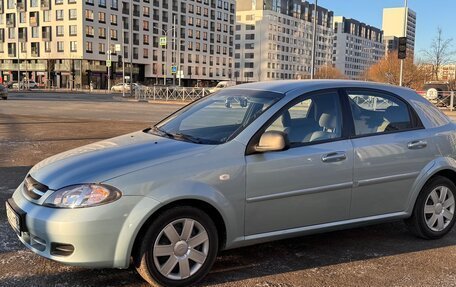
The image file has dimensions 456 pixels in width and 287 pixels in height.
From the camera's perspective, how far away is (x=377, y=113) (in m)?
5.05

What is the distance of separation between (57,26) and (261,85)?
83554 mm

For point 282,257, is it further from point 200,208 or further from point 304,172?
point 200,208

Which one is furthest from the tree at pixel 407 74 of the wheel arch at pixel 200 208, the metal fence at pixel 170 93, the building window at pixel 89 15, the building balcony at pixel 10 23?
the building balcony at pixel 10 23

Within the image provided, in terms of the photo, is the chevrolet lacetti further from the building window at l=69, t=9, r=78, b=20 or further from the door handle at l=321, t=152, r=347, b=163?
the building window at l=69, t=9, r=78, b=20

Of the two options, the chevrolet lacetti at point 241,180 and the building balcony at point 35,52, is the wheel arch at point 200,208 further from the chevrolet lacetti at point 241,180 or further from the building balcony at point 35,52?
the building balcony at point 35,52

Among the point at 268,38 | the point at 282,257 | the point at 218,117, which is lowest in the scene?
the point at 282,257

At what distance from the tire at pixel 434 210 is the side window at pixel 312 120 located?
1.26 m

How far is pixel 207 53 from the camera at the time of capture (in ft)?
357

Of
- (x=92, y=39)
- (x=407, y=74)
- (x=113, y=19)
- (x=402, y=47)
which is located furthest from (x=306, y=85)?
(x=113, y=19)

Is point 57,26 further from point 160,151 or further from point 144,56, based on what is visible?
point 160,151

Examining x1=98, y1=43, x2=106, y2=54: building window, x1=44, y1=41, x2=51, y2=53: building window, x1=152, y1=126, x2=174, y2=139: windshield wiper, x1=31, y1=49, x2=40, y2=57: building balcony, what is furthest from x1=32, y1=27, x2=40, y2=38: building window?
x1=152, y1=126, x2=174, y2=139: windshield wiper

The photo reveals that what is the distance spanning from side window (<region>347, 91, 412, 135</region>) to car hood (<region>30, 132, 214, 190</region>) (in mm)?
1629

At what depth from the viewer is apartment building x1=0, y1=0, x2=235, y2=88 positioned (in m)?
80.4

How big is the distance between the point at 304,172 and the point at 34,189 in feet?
7.22
